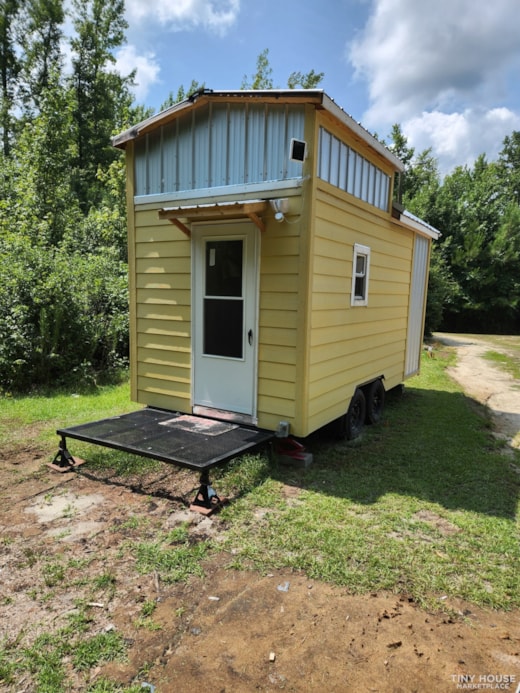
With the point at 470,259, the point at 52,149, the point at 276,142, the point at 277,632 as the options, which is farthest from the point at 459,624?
the point at 470,259

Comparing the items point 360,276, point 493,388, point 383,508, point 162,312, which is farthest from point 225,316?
point 493,388

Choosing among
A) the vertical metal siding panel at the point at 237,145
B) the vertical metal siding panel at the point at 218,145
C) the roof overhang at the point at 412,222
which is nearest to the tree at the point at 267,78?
the roof overhang at the point at 412,222

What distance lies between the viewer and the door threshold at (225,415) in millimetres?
4434

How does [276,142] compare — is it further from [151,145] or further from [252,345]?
[252,345]

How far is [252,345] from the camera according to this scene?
14.3 feet

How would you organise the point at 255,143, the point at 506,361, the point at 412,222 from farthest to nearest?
the point at 506,361 → the point at 412,222 → the point at 255,143

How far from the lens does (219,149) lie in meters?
4.36

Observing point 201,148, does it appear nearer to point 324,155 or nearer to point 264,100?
point 264,100

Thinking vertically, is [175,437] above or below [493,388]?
above

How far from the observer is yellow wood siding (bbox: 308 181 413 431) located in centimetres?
418

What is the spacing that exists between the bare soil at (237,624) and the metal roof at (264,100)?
11.6 feet

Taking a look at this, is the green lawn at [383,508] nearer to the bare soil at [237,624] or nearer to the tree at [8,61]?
the bare soil at [237,624]

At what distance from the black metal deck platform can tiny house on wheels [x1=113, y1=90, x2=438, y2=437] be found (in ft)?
0.69

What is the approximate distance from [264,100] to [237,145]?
0.47 m
